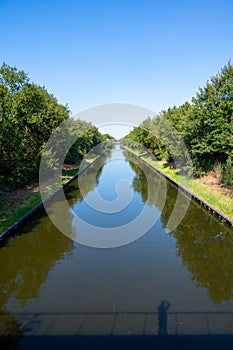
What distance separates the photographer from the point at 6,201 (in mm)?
17469

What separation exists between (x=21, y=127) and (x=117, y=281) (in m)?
18.1

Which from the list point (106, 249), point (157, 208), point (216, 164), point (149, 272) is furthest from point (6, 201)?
point (216, 164)

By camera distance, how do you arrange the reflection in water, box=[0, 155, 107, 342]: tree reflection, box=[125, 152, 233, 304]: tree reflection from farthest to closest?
box=[125, 152, 233, 304]: tree reflection → box=[0, 155, 107, 342]: tree reflection → the reflection in water

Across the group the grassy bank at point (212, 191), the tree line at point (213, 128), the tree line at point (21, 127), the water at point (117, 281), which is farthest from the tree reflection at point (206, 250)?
the tree line at point (21, 127)

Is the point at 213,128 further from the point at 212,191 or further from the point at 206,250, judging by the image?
the point at 206,250

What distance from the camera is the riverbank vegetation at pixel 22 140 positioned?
54.6ft

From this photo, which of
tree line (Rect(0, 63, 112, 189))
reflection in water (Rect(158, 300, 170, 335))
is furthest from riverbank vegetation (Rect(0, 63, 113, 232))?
reflection in water (Rect(158, 300, 170, 335))

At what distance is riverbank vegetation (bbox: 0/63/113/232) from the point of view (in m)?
16.7

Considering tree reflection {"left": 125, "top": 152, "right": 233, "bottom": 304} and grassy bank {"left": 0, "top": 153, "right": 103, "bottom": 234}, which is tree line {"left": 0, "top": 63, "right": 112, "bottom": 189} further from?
tree reflection {"left": 125, "top": 152, "right": 233, "bottom": 304}

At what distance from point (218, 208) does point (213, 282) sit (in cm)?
742

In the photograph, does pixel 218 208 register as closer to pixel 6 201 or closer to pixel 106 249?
pixel 106 249

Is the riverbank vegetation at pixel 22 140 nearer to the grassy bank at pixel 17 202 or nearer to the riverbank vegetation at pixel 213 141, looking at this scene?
the grassy bank at pixel 17 202

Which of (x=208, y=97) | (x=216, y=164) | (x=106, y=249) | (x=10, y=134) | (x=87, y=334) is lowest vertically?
(x=87, y=334)

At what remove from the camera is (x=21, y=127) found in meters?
22.9
